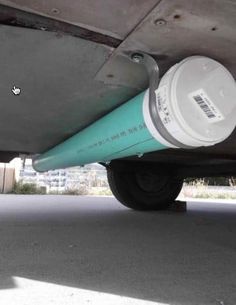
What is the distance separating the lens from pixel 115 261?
208 cm

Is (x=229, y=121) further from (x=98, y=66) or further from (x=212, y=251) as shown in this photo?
(x=212, y=251)

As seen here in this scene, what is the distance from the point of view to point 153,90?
142cm

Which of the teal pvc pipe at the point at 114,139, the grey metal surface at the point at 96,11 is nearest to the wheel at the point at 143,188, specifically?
the teal pvc pipe at the point at 114,139

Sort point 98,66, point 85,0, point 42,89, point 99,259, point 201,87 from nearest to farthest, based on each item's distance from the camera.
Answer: point 85,0
point 201,87
point 98,66
point 42,89
point 99,259

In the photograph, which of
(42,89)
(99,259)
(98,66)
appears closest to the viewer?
(98,66)

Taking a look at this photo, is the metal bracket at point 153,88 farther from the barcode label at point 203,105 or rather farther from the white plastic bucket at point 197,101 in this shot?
the barcode label at point 203,105


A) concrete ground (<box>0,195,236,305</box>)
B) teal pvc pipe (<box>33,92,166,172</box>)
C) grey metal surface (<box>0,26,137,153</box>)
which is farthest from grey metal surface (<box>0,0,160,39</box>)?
concrete ground (<box>0,195,236,305</box>)

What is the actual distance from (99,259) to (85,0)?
1.37 meters

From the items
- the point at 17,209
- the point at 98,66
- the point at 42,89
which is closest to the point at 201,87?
the point at 98,66

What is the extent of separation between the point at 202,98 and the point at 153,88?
0.61 ft

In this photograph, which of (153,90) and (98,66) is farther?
(98,66)

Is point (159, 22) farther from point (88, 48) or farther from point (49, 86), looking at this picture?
point (49, 86)

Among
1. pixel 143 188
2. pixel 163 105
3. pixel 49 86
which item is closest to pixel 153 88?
pixel 163 105

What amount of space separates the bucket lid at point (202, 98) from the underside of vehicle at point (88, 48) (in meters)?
0.07
